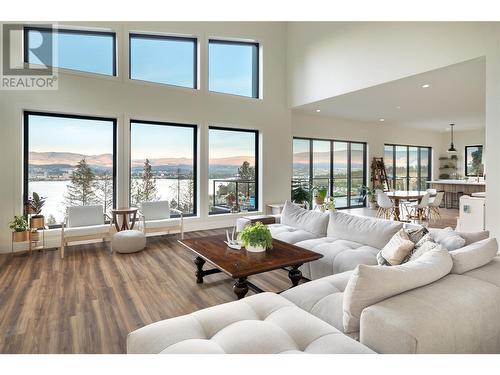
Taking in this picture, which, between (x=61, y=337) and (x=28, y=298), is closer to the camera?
(x=61, y=337)

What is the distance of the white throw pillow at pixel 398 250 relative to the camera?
2.34 m

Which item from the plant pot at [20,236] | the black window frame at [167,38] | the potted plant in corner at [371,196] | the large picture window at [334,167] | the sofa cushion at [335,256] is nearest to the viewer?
the sofa cushion at [335,256]

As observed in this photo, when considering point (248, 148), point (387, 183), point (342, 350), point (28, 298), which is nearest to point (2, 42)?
point (28, 298)

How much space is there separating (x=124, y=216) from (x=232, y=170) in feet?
9.03

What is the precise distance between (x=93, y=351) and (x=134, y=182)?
4.25 meters

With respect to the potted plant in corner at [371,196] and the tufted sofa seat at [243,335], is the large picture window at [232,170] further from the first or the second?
the tufted sofa seat at [243,335]

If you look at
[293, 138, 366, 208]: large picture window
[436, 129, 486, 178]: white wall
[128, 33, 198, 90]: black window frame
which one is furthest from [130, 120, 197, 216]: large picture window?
[436, 129, 486, 178]: white wall

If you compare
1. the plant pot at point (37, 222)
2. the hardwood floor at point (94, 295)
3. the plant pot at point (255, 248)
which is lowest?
the hardwood floor at point (94, 295)

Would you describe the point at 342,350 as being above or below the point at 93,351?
above

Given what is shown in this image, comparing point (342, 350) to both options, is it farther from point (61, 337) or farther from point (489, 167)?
point (489, 167)

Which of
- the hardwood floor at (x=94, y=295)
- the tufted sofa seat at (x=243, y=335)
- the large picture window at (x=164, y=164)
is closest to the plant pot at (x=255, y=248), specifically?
→ the hardwood floor at (x=94, y=295)

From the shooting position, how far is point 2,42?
475cm

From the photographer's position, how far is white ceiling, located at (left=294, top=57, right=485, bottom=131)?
16.3ft
